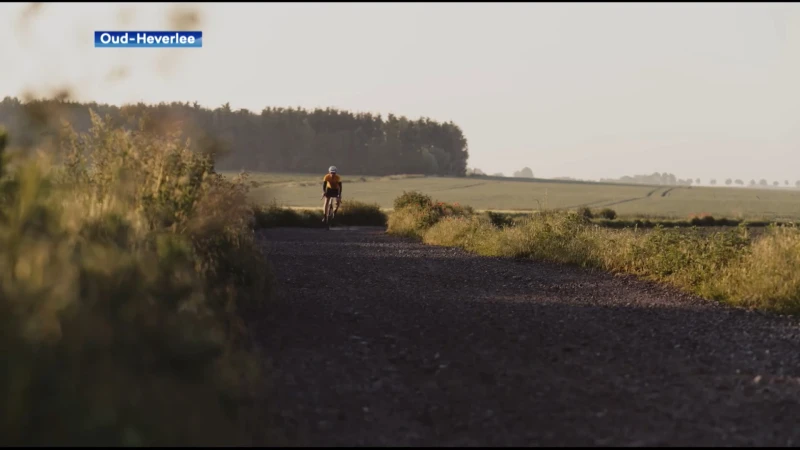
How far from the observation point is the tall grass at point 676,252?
36.9ft

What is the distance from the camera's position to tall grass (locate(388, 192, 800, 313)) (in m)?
11.2

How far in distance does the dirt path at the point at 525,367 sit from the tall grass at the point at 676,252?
0.70 meters

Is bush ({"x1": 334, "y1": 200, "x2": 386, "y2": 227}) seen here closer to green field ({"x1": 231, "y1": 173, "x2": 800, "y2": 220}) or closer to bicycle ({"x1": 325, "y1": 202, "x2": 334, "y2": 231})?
bicycle ({"x1": 325, "y1": 202, "x2": 334, "y2": 231})

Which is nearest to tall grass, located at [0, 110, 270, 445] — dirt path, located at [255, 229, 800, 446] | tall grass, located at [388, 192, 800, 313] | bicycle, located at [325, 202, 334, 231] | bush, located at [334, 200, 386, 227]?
dirt path, located at [255, 229, 800, 446]

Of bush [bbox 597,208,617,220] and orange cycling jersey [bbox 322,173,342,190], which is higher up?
orange cycling jersey [bbox 322,173,342,190]

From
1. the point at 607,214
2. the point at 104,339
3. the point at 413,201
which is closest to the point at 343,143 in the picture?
the point at 607,214

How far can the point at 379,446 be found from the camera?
4762 millimetres

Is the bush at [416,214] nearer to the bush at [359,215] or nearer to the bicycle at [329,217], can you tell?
the bicycle at [329,217]

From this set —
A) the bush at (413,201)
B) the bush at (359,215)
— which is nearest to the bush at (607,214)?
the bush at (359,215)

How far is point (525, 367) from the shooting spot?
6.89 metres

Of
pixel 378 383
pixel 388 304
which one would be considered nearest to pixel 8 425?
pixel 378 383

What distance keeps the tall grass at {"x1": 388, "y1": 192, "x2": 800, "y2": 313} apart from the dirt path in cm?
70

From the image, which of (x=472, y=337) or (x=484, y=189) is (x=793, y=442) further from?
(x=484, y=189)

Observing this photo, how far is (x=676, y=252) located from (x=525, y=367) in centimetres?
808
